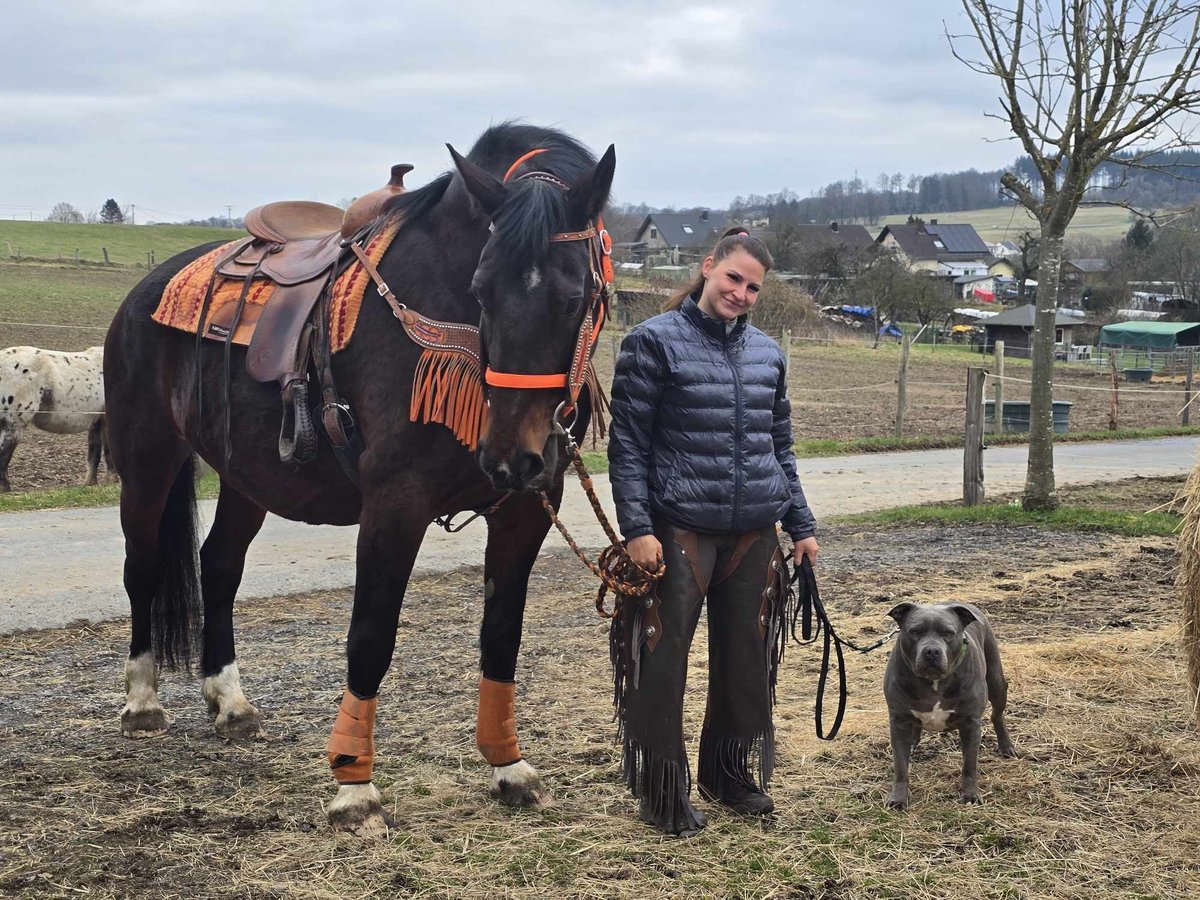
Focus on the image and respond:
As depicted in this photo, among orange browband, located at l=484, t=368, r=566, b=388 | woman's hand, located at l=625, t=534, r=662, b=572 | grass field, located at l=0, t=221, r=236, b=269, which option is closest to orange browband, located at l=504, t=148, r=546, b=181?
orange browband, located at l=484, t=368, r=566, b=388

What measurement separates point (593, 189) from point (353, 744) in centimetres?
196

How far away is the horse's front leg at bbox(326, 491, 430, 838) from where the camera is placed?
11.6 feet

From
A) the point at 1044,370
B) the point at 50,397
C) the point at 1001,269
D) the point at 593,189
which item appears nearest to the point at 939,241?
the point at 1001,269

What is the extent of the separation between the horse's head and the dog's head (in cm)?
150

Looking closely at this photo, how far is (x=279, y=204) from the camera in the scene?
5.02 metres

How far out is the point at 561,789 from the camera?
3.95 meters

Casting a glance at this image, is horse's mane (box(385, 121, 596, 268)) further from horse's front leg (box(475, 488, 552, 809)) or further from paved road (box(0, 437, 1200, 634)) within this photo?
paved road (box(0, 437, 1200, 634))

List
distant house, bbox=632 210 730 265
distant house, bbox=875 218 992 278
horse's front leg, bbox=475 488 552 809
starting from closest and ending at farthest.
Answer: horse's front leg, bbox=475 488 552 809 < distant house, bbox=632 210 730 265 < distant house, bbox=875 218 992 278

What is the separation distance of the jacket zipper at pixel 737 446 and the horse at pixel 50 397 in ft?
34.0

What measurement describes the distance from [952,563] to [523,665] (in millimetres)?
3990

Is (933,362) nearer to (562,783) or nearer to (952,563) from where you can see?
(952,563)

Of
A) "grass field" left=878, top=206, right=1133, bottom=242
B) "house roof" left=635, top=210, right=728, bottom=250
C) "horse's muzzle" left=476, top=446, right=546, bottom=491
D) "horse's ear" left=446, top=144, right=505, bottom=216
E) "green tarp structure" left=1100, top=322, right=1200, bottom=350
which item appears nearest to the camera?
"horse's muzzle" left=476, top=446, right=546, bottom=491

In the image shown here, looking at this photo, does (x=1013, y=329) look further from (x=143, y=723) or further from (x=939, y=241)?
(x=939, y=241)

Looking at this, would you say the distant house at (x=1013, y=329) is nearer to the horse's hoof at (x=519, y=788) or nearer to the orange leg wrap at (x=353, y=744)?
the horse's hoof at (x=519, y=788)
